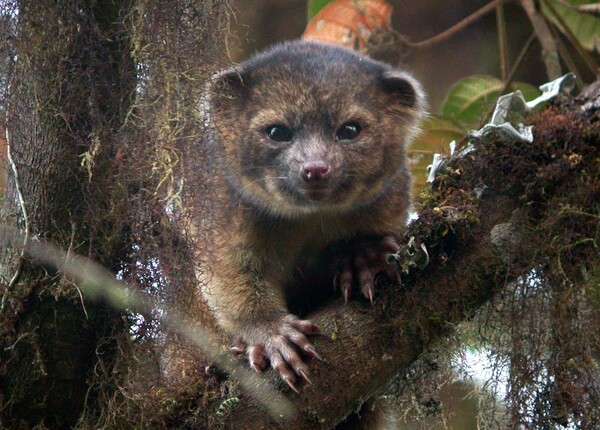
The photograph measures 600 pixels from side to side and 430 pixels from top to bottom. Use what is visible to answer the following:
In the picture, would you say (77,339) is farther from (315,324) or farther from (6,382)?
(315,324)

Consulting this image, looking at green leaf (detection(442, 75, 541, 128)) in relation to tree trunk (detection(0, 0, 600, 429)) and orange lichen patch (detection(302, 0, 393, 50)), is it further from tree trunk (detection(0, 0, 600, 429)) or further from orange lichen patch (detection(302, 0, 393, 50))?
tree trunk (detection(0, 0, 600, 429))

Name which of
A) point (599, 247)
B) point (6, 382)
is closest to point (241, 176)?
point (6, 382)

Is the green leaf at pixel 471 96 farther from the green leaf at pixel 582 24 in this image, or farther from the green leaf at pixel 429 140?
the green leaf at pixel 582 24

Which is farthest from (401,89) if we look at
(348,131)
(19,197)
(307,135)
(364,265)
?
(19,197)

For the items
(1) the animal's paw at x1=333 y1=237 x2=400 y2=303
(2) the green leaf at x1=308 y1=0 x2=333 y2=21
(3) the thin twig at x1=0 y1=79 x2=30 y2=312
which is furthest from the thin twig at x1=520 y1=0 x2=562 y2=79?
(3) the thin twig at x1=0 y1=79 x2=30 y2=312

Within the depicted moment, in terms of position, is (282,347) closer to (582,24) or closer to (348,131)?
(348,131)
